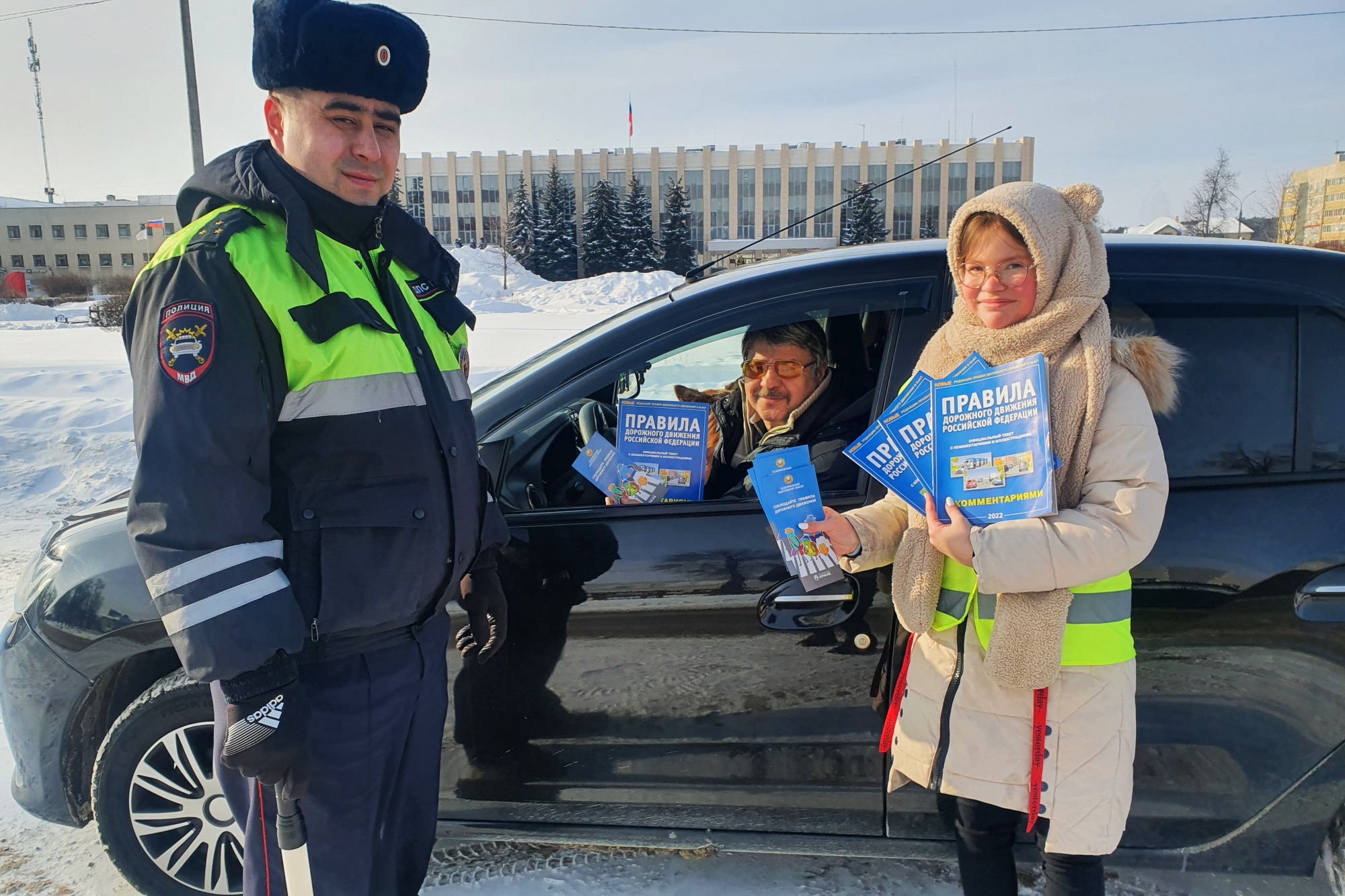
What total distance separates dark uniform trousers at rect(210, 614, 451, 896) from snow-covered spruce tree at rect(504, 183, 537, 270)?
199 ft

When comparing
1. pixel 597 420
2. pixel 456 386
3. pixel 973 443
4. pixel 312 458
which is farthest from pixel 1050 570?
pixel 597 420

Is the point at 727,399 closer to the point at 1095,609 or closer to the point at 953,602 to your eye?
the point at 953,602

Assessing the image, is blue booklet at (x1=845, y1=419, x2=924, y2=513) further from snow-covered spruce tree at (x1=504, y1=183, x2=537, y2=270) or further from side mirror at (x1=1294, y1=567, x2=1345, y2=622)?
snow-covered spruce tree at (x1=504, y1=183, x2=537, y2=270)

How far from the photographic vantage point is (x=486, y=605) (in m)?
1.92

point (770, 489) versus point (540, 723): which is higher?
point (770, 489)

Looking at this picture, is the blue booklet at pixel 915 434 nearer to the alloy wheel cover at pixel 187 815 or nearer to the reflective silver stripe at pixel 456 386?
the reflective silver stripe at pixel 456 386

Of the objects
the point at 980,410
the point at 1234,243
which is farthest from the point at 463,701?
the point at 1234,243

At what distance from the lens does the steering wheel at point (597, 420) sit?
2637 mm

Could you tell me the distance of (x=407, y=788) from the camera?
177 centimetres

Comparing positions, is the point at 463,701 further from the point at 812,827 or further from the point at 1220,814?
the point at 1220,814

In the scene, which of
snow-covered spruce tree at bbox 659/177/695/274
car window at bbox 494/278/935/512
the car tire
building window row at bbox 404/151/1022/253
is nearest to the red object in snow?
building window row at bbox 404/151/1022/253

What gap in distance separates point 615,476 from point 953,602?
0.97m

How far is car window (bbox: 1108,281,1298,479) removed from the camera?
1.94 meters

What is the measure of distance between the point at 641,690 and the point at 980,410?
1063 mm
